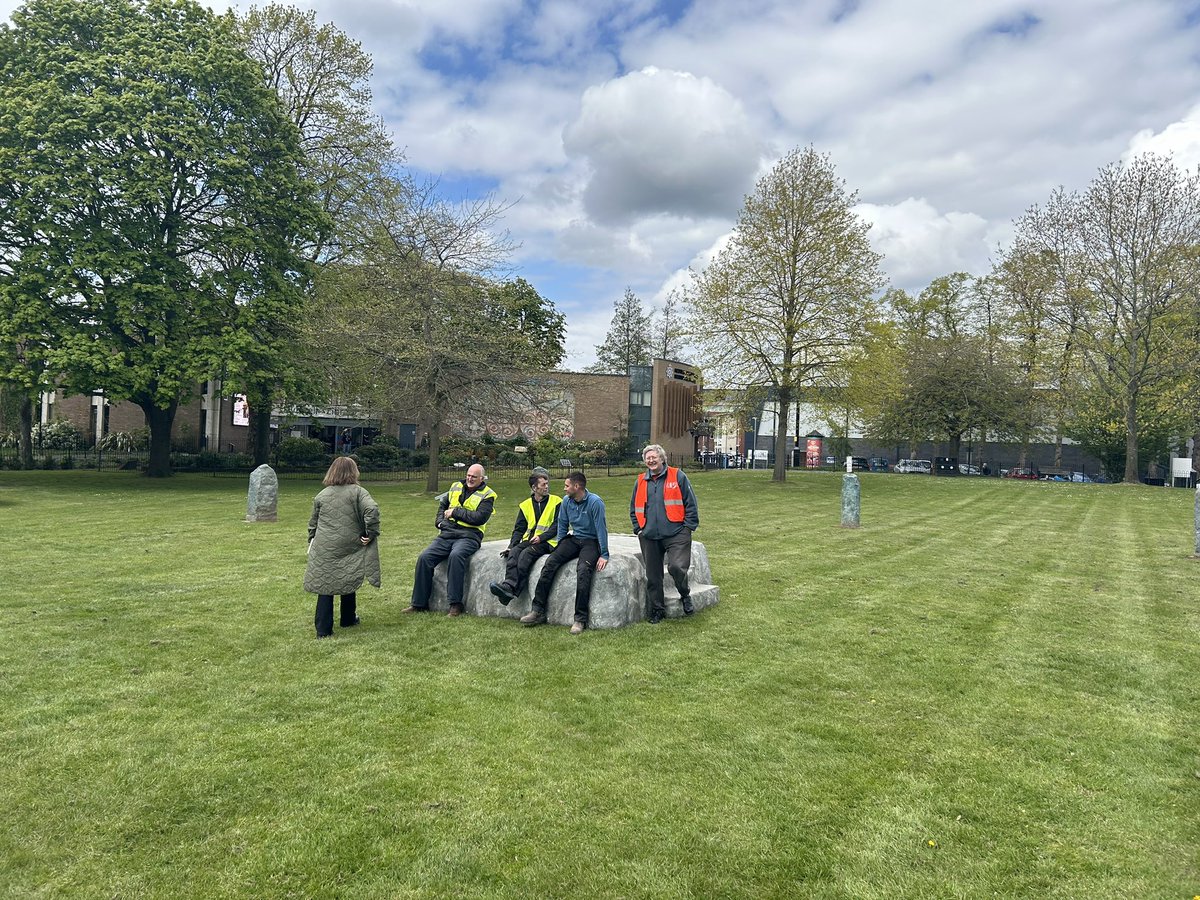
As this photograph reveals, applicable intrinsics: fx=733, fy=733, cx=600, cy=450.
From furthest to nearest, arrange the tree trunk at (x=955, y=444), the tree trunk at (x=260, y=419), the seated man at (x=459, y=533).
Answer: the tree trunk at (x=955, y=444)
the tree trunk at (x=260, y=419)
the seated man at (x=459, y=533)

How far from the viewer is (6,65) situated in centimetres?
2323

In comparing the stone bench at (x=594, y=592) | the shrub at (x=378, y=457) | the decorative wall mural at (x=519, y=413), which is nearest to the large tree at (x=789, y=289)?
the decorative wall mural at (x=519, y=413)

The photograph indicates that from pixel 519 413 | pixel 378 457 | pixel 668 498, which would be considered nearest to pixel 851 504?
pixel 668 498

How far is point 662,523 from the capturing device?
7.71 m

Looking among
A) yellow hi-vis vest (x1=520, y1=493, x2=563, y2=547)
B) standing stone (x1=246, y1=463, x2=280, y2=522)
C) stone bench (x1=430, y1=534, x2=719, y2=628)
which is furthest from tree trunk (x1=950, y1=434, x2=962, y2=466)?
yellow hi-vis vest (x1=520, y1=493, x2=563, y2=547)

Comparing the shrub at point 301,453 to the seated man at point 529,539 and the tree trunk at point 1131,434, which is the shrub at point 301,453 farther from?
the tree trunk at point 1131,434

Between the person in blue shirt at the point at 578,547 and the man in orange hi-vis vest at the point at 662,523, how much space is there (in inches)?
19.7

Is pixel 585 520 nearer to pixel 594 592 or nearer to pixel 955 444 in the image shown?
pixel 594 592

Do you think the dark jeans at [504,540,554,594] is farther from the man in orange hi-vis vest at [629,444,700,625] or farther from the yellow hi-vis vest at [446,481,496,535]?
the man in orange hi-vis vest at [629,444,700,625]

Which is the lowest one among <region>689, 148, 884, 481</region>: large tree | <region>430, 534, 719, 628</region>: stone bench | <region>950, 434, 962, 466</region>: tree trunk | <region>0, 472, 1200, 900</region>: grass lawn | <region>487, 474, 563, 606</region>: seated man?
<region>0, 472, 1200, 900</region>: grass lawn

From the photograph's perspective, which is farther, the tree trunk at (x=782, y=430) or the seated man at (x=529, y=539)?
the tree trunk at (x=782, y=430)

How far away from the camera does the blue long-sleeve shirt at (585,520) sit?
7560 millimetres

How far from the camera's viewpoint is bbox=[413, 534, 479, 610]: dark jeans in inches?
317

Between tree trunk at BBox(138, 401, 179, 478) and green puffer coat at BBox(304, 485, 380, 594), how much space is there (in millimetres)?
24377
